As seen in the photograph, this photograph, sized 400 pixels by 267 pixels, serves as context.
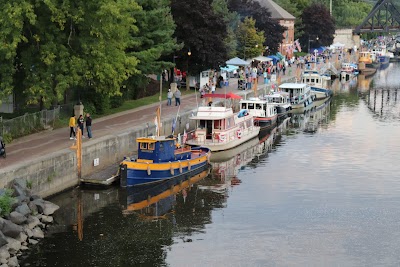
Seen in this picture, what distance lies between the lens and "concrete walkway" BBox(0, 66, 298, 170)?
39713 millimetres

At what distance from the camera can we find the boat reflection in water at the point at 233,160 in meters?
44.9

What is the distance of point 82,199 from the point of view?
39.5 meters

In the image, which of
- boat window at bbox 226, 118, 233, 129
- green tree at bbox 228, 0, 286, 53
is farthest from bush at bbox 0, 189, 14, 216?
green tree at bbox 228, 0, 286, 53

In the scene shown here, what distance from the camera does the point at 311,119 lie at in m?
74.7

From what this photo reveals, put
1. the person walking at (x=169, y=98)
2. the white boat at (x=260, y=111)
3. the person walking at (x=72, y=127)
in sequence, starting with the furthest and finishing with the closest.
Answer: the white boat at (x=260, y=111) → the person walking at (x=169, y=98) → the person walking at (x=72, y=127)

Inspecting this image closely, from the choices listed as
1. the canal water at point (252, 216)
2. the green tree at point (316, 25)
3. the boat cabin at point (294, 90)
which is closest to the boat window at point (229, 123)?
the canal water at point (252, 216)

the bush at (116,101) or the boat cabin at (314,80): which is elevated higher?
the boat cabin at (314,80)

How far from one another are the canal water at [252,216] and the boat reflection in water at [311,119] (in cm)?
1115

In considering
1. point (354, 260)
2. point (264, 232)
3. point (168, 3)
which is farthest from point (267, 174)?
point (168, 3)

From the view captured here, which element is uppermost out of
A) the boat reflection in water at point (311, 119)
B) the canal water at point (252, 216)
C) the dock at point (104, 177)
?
the boat reflection in water at point (311, 119)

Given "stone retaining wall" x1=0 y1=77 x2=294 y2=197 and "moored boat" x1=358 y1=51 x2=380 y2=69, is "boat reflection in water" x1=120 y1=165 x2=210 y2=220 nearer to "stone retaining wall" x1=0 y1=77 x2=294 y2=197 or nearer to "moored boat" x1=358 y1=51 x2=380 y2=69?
"stone retaining wall" x1=0 y1=77 x2=294 y2=197

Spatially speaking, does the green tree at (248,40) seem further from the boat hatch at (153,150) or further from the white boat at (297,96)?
the boat hatch at (153,150)

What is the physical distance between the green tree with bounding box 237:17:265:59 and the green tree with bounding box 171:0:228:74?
25546 mm

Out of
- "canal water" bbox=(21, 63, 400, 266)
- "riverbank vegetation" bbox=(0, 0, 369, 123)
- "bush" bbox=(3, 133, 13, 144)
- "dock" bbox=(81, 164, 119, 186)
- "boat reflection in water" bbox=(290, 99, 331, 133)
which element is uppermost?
"riverbank vegetation" bbox=(0, 0, 369, 123)
